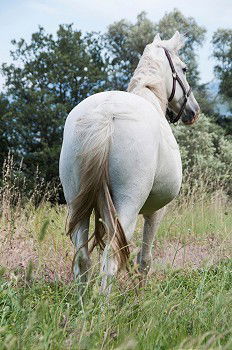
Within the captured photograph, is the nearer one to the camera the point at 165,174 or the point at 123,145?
the point at 123,145

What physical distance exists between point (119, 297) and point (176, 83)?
247 centimetres

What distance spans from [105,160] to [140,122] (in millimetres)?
368

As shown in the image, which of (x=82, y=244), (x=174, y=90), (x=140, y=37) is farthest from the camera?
(x=140, y=37)

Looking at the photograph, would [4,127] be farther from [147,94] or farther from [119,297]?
[119,297]

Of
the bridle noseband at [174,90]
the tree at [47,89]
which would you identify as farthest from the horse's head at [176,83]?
the tree at [47,89]

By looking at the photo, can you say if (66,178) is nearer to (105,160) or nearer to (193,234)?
(105,160)

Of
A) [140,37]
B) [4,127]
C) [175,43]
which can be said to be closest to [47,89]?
[4,127]

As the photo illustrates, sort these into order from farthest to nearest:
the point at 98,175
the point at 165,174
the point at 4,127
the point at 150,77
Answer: the point at 4,127, the point at 150,77, the point at 165,174, the point at 98,175

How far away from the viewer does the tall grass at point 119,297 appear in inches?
82.7

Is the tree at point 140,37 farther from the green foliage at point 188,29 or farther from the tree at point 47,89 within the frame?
the tree at point 47,89

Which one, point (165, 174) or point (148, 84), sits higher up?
point (148, 84)

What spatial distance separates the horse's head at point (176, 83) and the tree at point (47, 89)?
608 inches

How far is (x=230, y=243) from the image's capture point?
7195 mm

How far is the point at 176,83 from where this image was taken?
5.04 metres
